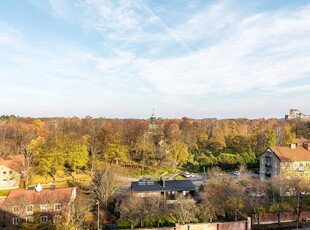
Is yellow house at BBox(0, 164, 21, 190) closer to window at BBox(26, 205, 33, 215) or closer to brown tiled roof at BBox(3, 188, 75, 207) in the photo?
brown tiled roof at BBox(3, 188, 75, 207)

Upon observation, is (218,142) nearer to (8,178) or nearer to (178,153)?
(178,153)

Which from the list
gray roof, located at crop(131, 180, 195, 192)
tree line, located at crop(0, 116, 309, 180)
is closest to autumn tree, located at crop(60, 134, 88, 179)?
tree line, located at crop(0, 116, 309, 180)

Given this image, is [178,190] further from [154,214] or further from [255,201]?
[255,201]

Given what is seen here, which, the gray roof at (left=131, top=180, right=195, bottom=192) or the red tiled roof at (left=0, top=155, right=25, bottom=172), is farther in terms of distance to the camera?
the red tiled roof at (left=0, top=155, right=25, bottom=172)

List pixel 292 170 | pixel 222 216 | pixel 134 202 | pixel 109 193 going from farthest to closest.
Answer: pixel 292 170, pixel 109 193, pixel 222 216, pixel 134 202

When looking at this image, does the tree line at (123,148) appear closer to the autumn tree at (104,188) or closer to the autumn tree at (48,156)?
the autumn tree at (48,156)

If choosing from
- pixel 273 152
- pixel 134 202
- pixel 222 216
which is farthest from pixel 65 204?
pixel 273 152
